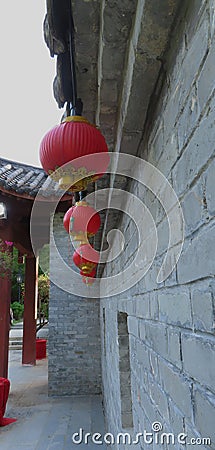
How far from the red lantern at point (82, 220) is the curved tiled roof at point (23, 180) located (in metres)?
2.01

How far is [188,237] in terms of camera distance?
0.85 m

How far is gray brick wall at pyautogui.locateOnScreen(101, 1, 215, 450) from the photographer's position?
709mm

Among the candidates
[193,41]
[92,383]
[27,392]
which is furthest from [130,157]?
[27,392]

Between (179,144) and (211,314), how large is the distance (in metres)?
0.48

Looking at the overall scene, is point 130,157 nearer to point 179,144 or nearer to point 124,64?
point 124,64

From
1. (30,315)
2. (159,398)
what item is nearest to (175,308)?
(159,398)

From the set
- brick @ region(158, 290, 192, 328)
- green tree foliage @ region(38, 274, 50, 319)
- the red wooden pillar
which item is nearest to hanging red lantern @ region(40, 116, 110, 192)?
brick @ region(158, 290, 192, 328)

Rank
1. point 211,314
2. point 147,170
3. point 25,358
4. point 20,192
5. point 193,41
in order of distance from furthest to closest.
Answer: point 25,358 → point 20,192 → point 147,170 → point 193,41 → point 211,314

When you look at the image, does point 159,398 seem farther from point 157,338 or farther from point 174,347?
point 174,347

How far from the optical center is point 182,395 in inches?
35.1

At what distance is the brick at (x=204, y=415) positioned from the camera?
69 centimetres

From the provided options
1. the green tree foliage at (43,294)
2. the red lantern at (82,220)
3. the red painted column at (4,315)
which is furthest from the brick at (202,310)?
the green tree foliage at (43,294)

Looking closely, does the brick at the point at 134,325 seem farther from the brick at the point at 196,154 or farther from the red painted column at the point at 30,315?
the red painted column at the point at 30,315

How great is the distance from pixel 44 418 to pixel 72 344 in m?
1.42
